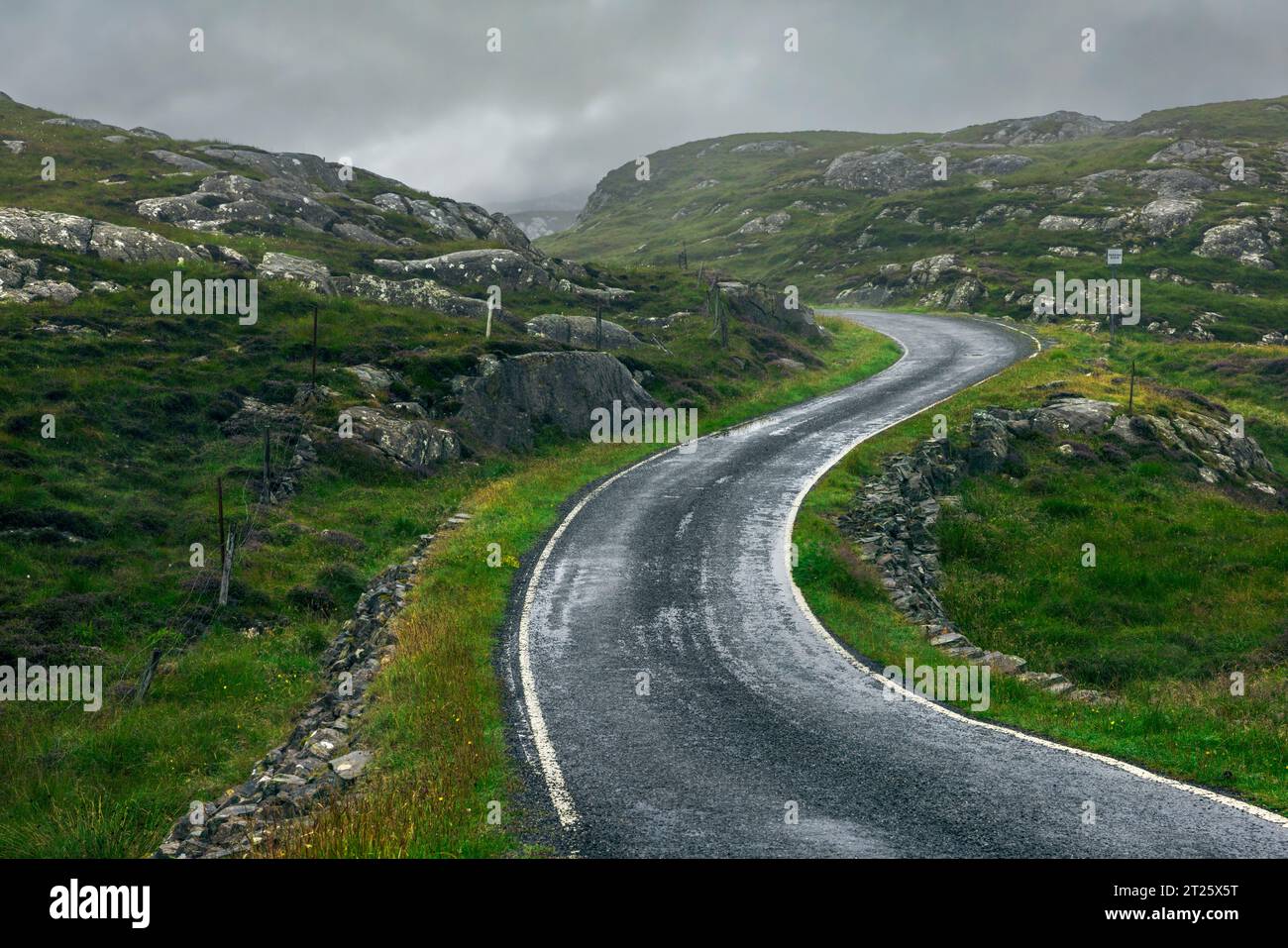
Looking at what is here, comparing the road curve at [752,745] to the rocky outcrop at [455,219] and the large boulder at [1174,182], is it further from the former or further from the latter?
the large boulder at [1174,182]

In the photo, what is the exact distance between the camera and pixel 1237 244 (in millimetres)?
74062

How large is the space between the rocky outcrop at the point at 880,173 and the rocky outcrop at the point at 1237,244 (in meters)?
62.0

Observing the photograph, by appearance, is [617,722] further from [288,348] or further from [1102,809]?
[288,348]

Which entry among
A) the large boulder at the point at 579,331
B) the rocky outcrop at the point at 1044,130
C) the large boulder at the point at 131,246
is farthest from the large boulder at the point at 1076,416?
the rocky outcrop at the point at 1044,130

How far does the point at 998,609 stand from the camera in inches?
800

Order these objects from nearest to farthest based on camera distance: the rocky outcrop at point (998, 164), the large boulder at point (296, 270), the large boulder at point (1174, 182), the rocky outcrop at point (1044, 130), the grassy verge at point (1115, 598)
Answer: the grassy verge at point (1115, 598), the large boulder at point (296, 270), the large boulder at point (1174, 182), the rocky outcrop at point (998, 164), the rocky outcrop at point (1044, 130)

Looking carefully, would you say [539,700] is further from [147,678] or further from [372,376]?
[372,376]

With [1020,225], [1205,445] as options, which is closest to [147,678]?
[1205,445]

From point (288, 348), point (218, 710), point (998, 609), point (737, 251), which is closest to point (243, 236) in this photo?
point (288, 348)

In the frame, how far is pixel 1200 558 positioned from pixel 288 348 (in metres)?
30.8

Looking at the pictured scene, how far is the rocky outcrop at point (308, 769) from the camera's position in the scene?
943 cm

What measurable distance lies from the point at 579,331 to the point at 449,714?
34071mm

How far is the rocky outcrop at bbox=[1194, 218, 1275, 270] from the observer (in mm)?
72375

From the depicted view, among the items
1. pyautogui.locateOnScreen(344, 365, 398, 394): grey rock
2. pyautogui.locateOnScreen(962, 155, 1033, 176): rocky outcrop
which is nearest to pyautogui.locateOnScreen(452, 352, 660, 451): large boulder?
pyautogui.locateOnScreen(344, 365, 398, 394): grey rock
